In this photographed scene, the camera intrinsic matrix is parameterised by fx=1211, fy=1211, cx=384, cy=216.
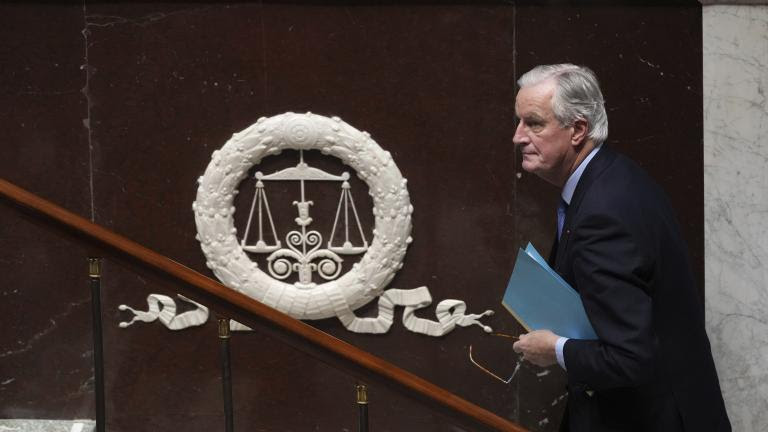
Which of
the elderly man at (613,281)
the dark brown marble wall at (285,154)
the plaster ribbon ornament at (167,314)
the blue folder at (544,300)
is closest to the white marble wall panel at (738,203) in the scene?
the dark brown marble wall at (285,154)

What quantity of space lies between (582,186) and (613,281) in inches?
12.1

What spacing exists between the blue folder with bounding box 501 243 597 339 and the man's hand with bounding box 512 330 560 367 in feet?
0.14

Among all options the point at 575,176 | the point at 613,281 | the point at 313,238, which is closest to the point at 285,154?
the point at 313,238

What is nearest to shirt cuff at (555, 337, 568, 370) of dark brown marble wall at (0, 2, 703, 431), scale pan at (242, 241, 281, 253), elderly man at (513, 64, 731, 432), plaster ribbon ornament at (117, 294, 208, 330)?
elderly man at (513, 64, 731, 432)

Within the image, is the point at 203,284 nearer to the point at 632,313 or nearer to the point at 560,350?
the point at 560,350

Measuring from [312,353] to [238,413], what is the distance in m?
1.79

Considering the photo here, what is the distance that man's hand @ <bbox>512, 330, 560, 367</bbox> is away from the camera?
3.04 m

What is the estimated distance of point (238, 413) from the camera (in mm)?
4613

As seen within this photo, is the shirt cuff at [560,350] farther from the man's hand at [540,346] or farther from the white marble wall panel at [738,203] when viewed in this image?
the white marble wall panel at [738,203]

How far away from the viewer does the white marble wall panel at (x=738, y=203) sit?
168 inches

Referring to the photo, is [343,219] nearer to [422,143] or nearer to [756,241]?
[422,143]

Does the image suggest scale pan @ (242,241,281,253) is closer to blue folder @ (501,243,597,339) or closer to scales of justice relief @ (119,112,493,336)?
scales of justice relief @ (119,112,493,336)

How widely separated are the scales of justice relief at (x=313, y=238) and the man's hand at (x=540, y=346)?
54.3 inches

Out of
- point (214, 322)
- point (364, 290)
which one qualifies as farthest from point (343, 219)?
point (214, 322)
